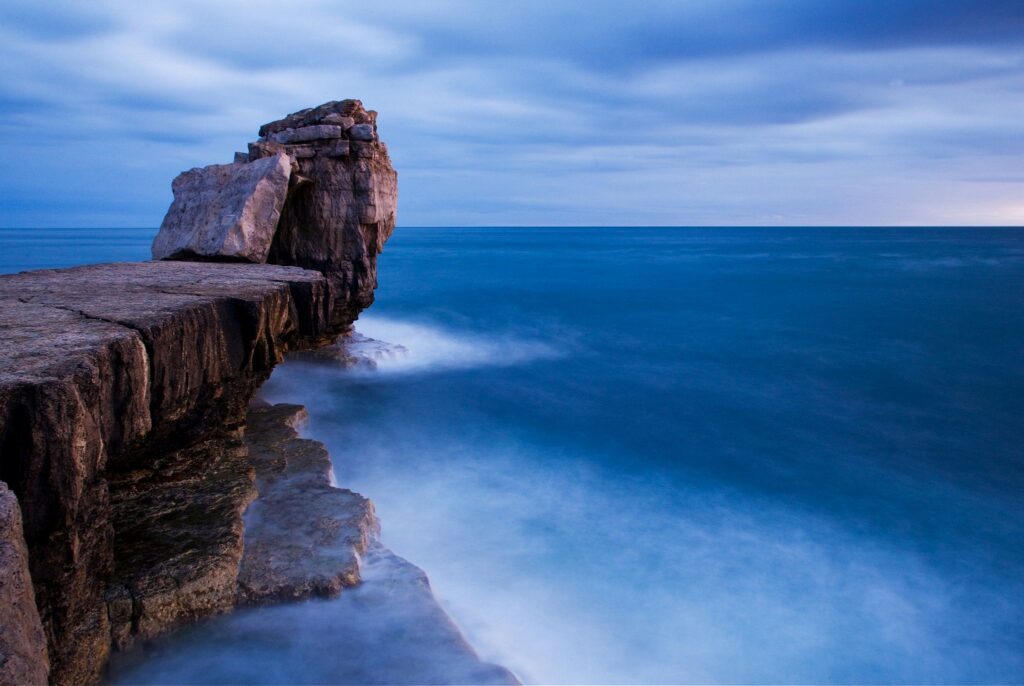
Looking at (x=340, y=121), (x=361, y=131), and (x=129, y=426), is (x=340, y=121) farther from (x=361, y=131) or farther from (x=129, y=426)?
(x=129, y=426)

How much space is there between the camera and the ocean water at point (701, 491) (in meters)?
5.57

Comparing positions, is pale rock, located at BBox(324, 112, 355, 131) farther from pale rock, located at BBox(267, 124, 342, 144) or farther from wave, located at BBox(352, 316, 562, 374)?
wave, located at BBox(352, 316, 562, 374)

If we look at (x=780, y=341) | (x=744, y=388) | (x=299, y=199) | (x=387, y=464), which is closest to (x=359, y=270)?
(x=299, y=199)

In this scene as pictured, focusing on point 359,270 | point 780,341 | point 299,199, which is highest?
point 299,199

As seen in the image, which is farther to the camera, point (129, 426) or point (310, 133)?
point (310, 133)

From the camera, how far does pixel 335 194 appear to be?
10406 mm

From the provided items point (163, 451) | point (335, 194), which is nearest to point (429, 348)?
point (335, 194)

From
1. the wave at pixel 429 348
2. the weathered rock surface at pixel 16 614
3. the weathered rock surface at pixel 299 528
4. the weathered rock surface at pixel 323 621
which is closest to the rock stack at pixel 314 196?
the wave at pixel 429 348

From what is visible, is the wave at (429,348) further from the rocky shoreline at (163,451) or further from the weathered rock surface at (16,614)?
the weathered rock surface at (16,614)

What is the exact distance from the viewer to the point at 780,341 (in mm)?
16422

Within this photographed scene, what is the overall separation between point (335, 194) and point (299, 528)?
6167 mm

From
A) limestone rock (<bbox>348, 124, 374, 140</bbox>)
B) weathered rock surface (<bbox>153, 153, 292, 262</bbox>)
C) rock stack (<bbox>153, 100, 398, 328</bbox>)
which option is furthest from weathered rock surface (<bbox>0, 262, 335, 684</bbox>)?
limestone rock (<bbox>348, 124, 374, 140</bbox>)

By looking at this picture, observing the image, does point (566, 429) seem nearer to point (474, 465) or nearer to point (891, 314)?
point (474, 465)

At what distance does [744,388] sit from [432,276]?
661 inches
